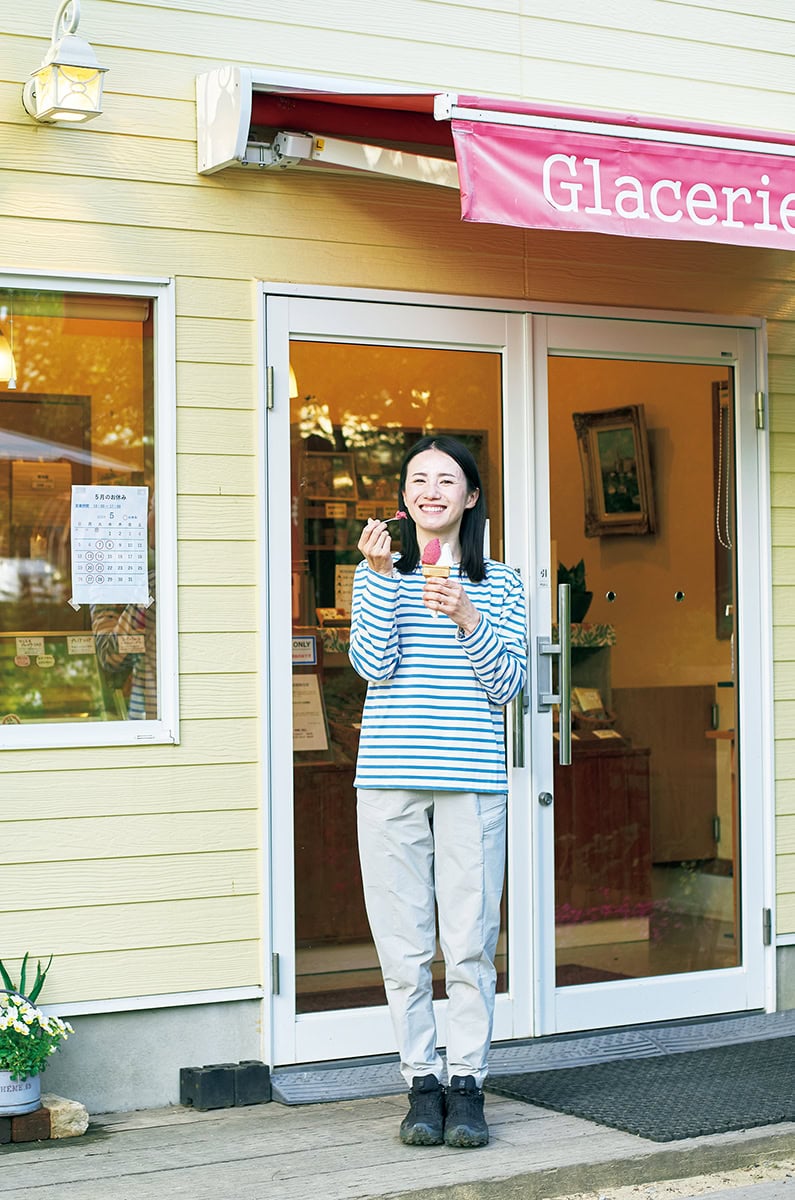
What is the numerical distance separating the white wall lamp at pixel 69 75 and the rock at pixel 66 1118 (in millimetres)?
2758

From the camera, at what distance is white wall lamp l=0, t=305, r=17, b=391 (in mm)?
4539

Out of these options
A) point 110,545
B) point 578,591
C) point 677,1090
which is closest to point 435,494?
point 110,545

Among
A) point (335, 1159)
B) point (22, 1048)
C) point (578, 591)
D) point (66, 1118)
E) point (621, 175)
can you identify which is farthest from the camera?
point (578, 591)

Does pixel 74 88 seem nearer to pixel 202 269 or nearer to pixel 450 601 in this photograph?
pixel 202 269

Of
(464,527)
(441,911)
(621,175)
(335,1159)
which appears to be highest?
(621,175)

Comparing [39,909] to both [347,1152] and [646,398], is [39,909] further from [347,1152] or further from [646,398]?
[646,398]

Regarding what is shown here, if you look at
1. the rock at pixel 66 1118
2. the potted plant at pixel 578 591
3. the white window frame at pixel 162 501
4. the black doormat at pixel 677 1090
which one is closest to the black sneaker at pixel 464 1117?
the black doormat at pixel 677 1090

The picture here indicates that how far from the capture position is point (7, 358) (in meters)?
4.55

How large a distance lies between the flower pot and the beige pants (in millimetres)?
1025

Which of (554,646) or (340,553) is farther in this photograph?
(554,646)

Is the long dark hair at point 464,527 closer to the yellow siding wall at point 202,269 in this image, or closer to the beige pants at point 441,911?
the beige pants at point 441,911

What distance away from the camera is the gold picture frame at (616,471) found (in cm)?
536

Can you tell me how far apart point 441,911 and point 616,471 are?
1934 mm

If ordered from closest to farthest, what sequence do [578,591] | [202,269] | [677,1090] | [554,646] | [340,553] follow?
[677,1090] → [202,269] → [340,553] → [554,646] → [578,591]
